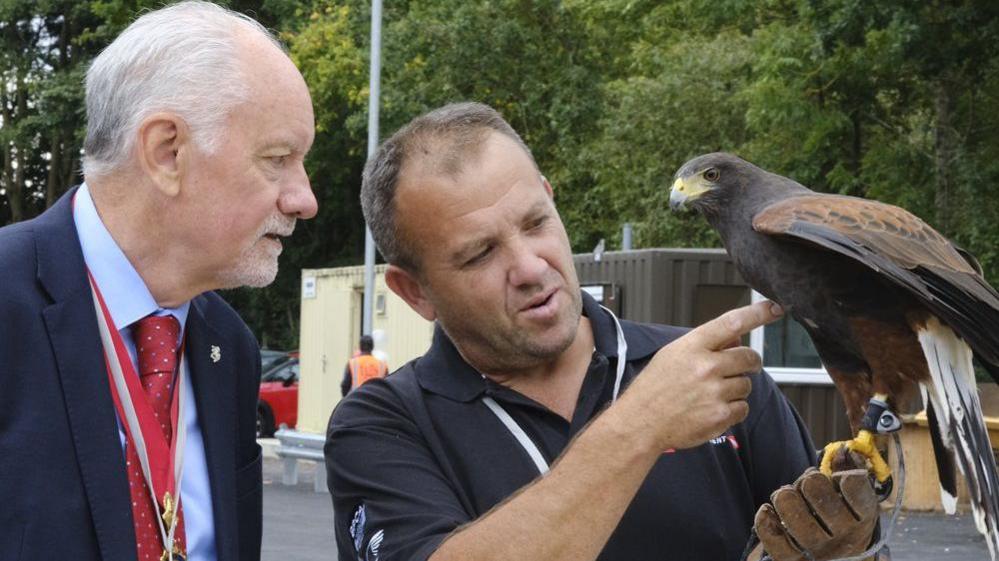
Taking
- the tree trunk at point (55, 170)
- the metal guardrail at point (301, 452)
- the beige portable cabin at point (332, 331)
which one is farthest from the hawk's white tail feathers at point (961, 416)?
the tree trunk at point (55, 170)

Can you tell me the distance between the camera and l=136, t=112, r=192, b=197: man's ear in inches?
102

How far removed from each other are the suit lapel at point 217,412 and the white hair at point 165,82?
411mm

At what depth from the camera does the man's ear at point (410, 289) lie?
10.1ft

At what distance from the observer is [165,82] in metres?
2.59

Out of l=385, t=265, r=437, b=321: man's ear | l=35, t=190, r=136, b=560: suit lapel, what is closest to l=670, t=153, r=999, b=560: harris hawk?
l=385, t=265, r=437, b=321: man's ear

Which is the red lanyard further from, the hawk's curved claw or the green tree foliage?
the green tree foliage

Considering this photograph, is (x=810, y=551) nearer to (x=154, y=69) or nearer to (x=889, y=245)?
(x=889, y=245)

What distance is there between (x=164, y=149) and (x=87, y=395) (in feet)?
1.53

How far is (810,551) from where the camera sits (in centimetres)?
273

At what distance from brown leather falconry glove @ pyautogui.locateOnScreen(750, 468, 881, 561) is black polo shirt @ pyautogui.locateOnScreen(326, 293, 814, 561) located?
5.0 inches

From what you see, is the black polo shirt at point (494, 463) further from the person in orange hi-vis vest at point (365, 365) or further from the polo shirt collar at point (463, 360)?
the person in orange hi-vis vest at point (365, 365)

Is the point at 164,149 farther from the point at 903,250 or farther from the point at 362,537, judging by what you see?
the point at 903,250

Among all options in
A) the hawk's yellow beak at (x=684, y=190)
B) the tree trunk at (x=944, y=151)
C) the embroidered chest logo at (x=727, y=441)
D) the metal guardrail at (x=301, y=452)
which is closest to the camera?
the embroidered chest logo at (x=727, y=441)

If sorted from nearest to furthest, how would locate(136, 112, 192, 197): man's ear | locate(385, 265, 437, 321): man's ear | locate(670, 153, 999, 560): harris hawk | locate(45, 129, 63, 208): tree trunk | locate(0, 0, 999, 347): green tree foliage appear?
locate(136, 112, 192, 197): man's ear < locate(670, 153, 999, 560): harris hawk < locate(385, 265, 437, 321): man's ear < locate(0, 0, 999, 347): green tree foliage < locate(45, 129, 63, 208): tree trunk
